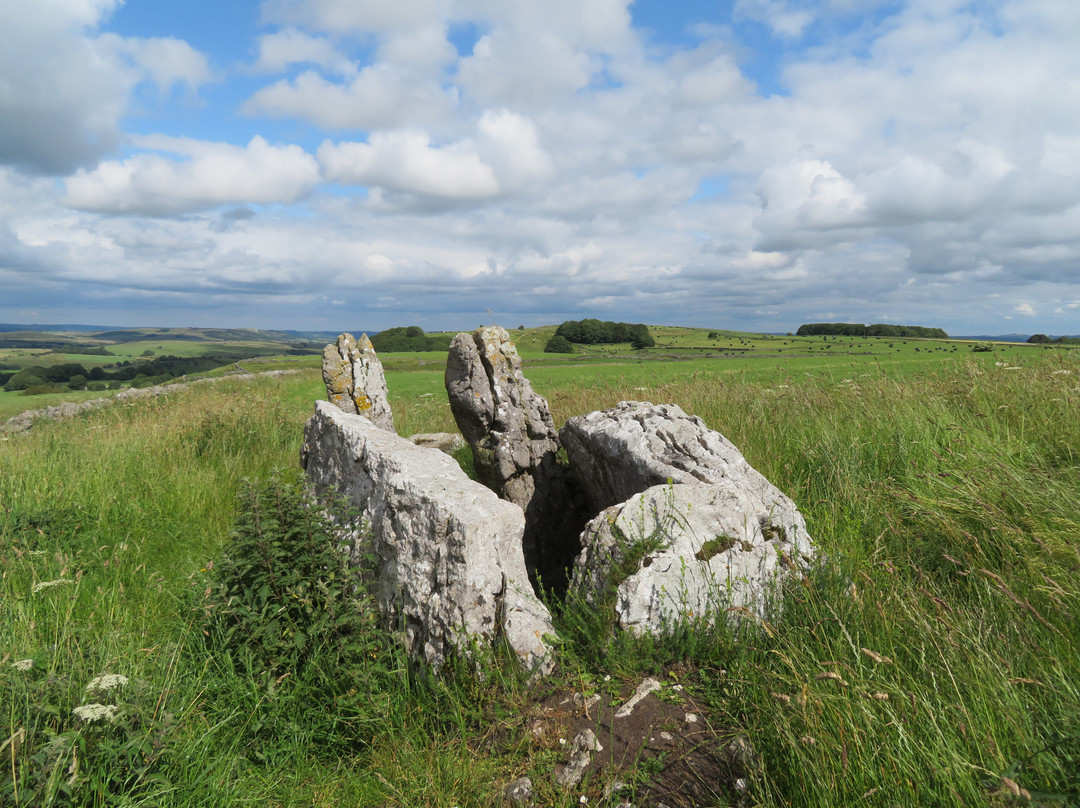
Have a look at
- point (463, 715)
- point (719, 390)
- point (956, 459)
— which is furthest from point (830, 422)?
point (463, 715)

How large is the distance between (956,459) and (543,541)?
502 centimetres

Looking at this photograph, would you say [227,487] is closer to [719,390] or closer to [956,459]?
[719,390]

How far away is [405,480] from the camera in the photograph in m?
4.84

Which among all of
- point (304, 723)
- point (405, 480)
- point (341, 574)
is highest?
point (405, 480)

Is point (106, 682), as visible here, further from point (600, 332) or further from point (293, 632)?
point (600, 332)

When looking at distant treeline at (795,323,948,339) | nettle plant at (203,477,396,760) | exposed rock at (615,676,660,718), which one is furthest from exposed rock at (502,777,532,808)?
distant treeline at (795,323,948,339)

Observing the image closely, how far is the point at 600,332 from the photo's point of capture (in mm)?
73688

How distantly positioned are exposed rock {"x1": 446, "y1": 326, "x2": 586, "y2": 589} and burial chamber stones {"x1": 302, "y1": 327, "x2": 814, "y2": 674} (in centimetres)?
161

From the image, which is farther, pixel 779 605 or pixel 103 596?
pixel 103 596

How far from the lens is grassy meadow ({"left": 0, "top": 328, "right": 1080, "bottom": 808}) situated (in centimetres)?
251

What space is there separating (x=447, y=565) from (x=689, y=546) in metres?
1.90

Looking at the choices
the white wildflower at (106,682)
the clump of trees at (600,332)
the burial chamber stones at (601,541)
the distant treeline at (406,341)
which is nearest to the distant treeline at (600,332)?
the clump of trees at (600,332)

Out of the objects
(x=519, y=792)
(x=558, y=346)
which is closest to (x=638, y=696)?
(x=519, y=792)

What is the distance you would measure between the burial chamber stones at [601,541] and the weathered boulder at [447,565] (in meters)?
0.01
